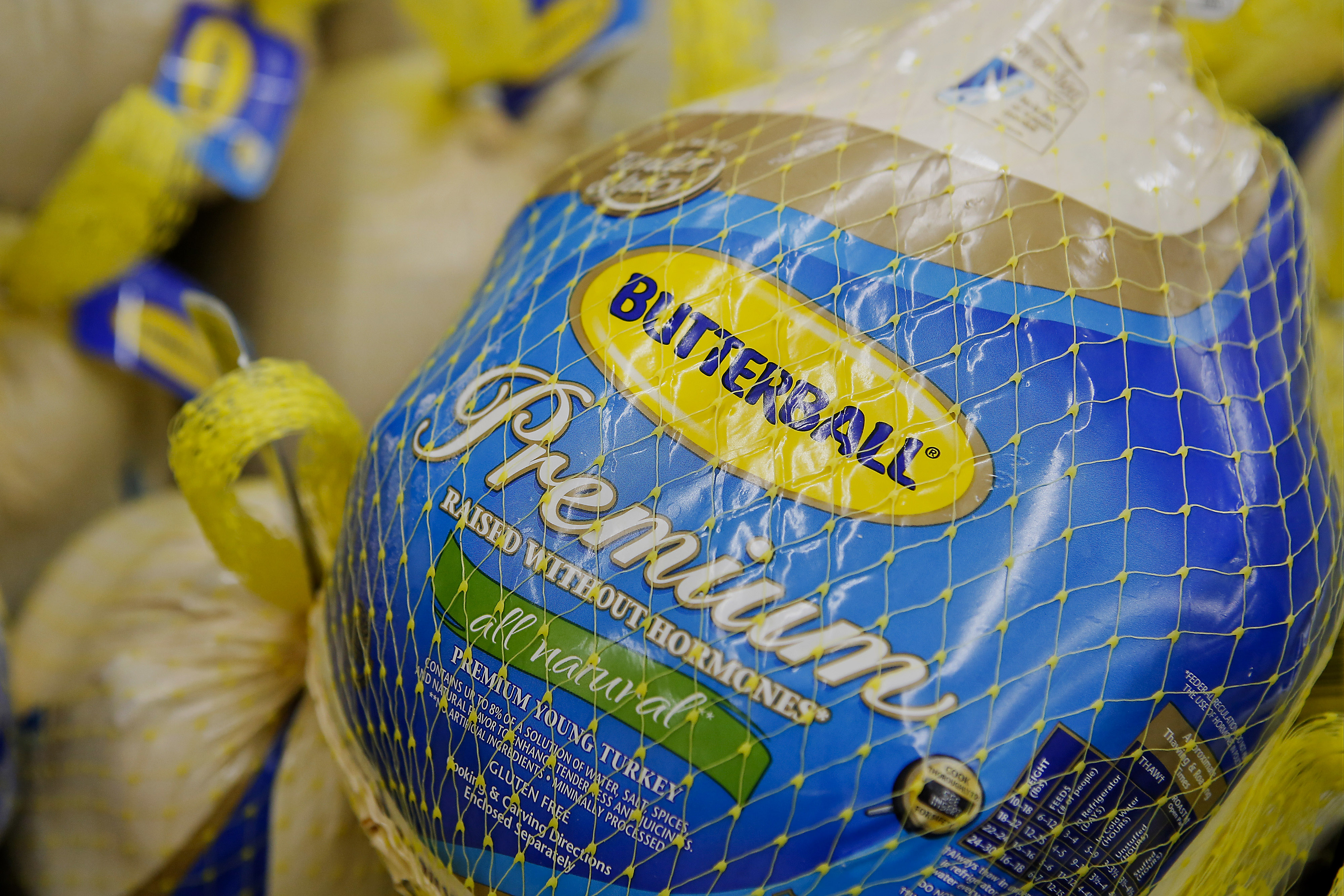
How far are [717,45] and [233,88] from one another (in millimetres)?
640

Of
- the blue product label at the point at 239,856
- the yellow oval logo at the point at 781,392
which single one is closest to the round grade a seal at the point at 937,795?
the yellow oval logo at the point at 781,392

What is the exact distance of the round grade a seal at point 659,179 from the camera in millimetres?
752

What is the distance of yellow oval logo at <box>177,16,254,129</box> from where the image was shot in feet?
4.03

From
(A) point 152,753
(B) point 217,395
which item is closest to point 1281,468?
(B) point 217,395

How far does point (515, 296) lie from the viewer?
0.77 meters

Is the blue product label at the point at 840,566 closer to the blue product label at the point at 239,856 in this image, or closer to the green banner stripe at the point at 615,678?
the green banner stripe at the point at 615,678

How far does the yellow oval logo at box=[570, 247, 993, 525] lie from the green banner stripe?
0.46ft

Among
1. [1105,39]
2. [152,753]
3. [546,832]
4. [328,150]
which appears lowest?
[152,753]

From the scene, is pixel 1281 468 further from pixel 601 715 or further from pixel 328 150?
pixel 328 150

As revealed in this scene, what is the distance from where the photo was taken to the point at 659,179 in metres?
0.78

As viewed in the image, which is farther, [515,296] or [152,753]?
[152,753]

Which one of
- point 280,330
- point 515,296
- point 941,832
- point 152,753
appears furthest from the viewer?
point 280,330

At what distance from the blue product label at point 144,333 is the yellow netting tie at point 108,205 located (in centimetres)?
3

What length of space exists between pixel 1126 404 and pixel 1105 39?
362 mm
